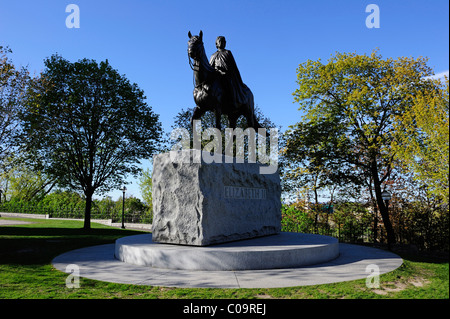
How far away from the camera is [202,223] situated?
783cm

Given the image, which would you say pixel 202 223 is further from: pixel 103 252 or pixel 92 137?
pixel 92 137

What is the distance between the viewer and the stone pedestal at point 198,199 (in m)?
7.92

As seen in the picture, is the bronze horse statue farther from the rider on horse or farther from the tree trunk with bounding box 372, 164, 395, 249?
the tree trunk with bounding box 372, 164, 395, 249

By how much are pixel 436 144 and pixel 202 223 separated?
808cm

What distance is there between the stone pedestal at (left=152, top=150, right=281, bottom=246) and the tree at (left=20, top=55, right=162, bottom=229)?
14.4 m

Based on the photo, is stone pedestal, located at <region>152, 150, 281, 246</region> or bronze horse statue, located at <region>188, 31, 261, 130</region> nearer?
stone pedestal, located at <region>152, 150, 281, 246</region>

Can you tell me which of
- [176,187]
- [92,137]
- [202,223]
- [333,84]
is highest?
[333,84]

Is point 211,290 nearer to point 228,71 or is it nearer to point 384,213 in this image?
point 228,71

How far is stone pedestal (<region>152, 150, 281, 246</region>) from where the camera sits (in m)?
7.92

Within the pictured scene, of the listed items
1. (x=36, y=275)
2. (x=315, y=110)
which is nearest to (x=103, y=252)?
(x=36, y=275)

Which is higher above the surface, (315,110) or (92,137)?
(315,110)

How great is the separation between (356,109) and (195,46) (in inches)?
486

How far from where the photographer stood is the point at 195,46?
8.41 meters

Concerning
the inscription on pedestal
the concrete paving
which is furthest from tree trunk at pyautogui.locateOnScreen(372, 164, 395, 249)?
the inscription on pedestal
